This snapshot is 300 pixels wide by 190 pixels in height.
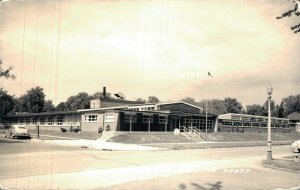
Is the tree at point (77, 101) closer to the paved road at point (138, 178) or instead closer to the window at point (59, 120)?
the window at point (59, 120)

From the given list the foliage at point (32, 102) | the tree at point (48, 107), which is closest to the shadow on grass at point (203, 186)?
the foliage at point (32, 102)

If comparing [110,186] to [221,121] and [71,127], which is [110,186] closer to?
[71,127]

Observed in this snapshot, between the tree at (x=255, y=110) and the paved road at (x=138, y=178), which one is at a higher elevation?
the tree at (x=255, y=110)

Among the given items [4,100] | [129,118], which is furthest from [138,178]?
[4,100]

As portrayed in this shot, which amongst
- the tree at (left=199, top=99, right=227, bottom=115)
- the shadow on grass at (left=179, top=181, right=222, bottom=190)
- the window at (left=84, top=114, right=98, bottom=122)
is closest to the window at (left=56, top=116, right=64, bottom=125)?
the window at (left=84, top=114, right=98, bottom=122)

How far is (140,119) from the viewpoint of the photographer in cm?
4850

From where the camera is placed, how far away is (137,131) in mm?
47531

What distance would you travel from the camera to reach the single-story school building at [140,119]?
153 feet

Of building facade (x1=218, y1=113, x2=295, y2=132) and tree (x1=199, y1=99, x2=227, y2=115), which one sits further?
tree (x1=199, y1=99, x2=227, y2=115)

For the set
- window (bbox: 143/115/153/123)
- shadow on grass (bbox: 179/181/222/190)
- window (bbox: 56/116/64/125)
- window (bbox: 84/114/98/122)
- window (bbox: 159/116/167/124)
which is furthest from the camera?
window (bbox: 56/116/64/125)

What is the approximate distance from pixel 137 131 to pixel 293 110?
71181mm

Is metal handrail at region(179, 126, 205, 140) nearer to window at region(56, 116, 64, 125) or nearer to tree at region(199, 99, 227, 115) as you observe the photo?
window at region(56, 116, 64, 125)

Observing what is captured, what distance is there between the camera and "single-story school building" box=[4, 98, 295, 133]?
46.7m

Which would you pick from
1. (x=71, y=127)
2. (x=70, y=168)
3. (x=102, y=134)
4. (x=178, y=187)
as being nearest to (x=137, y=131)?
(x=102, y=134)
